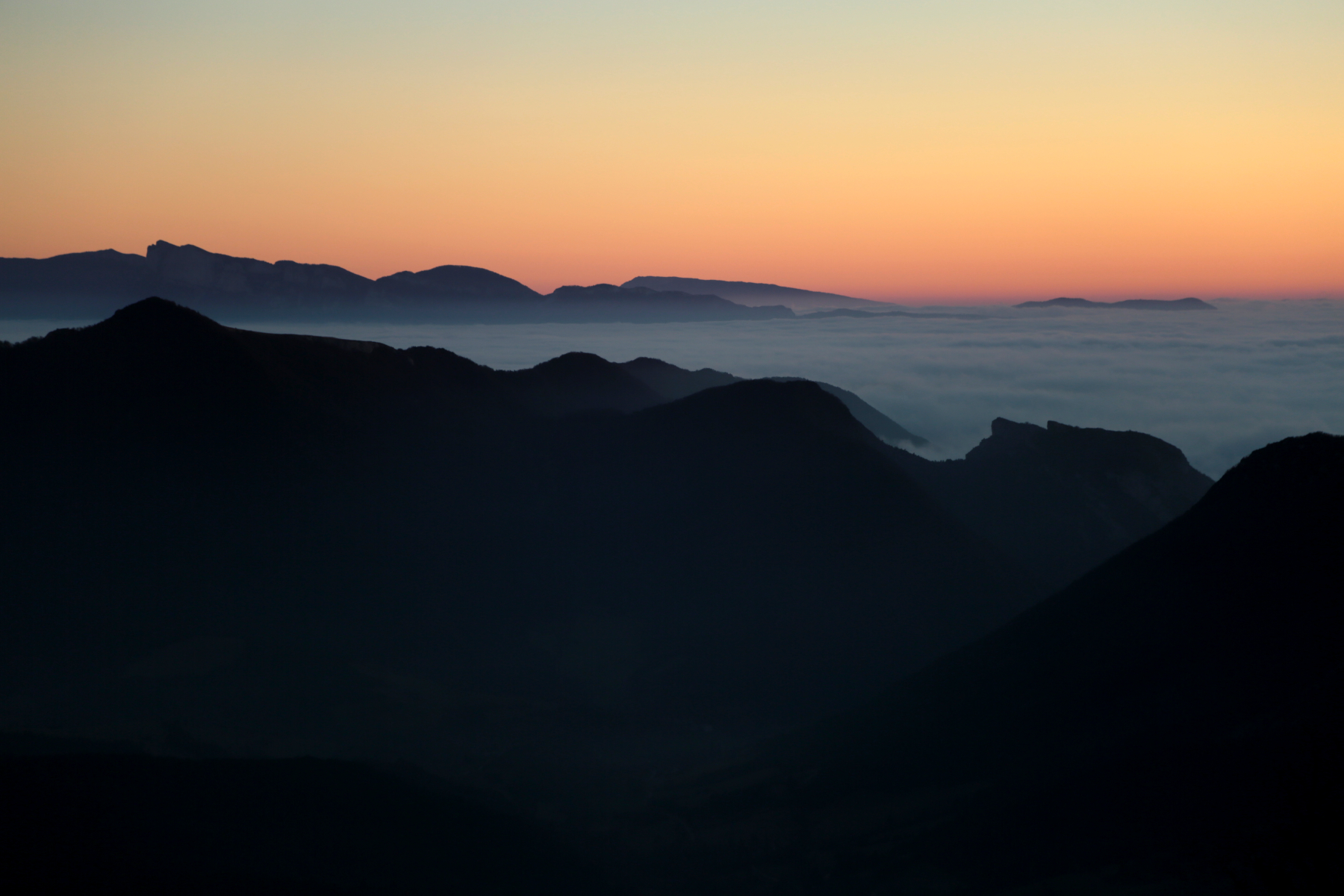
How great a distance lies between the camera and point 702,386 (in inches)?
5103

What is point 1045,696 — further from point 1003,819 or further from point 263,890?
point 263,890

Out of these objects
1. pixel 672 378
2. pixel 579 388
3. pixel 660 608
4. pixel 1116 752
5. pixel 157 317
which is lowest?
pixel 660 608

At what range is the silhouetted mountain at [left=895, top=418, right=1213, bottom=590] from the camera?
77.4m

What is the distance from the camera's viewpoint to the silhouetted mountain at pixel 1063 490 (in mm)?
77438

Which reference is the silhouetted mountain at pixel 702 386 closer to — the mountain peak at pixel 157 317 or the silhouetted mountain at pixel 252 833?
the mountain peak at pixel 157 317

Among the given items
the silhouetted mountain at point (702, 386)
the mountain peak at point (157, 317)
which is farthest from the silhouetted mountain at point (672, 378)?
the mountain peak at point (157, 317)

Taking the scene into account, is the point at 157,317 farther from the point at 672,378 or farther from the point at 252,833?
the point at 672,378

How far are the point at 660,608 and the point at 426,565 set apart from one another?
18161 mm

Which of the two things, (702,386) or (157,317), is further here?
(702,386)

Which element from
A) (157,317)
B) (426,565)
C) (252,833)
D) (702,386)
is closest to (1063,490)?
(702,386)

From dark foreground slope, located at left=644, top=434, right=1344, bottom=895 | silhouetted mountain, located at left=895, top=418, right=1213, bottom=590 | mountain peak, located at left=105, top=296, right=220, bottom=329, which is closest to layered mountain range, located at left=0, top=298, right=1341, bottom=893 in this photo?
dark foreground slope, located at left=644, top=434, right=1344, bottom=895

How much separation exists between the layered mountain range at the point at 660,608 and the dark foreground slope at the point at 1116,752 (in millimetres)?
183

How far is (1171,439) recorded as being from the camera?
4897 inches

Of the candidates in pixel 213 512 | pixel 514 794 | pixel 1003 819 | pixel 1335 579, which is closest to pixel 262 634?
pixel 213 512
